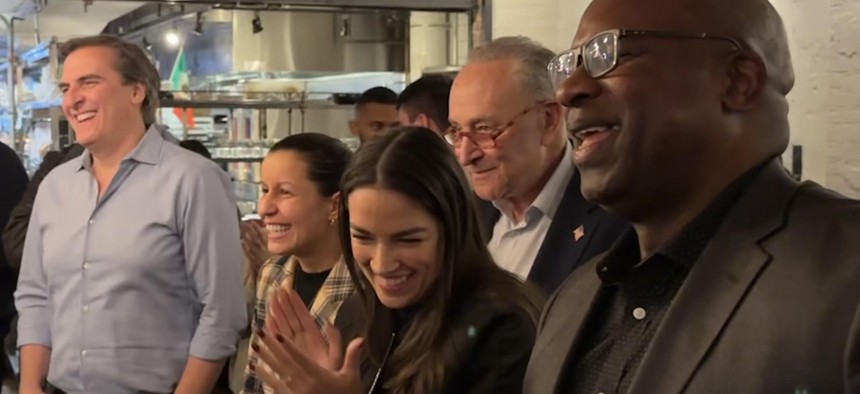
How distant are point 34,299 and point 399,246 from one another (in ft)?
4.82

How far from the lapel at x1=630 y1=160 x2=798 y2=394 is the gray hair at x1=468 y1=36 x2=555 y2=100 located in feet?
3.87

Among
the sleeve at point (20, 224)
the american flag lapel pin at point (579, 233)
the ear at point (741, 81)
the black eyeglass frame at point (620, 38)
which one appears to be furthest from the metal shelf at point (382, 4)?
the ear at point (741, 81)

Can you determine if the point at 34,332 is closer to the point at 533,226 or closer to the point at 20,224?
the point at 20,224

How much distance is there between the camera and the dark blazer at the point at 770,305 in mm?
1030

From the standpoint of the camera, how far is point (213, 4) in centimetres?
443

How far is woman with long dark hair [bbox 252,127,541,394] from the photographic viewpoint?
164 centimetres

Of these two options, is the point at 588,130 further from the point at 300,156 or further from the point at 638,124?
the point at 300,156

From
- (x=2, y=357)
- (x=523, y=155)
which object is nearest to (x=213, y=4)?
(x=2, y=357)

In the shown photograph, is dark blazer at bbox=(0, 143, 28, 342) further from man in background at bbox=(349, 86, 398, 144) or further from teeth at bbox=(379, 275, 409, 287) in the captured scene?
teeth at bbox=(379, 275, 409, 287)

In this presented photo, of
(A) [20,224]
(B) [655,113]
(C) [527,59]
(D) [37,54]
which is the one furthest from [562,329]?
(D) [37,54]

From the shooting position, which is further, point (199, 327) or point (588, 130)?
point (199, 327)

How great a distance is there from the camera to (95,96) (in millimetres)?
2611

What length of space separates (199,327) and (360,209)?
0.98 meters

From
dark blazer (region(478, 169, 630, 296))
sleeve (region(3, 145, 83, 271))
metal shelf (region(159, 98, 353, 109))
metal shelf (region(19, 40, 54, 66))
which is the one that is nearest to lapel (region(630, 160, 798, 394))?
dark blazer (region(478, 169, 630, 296))
